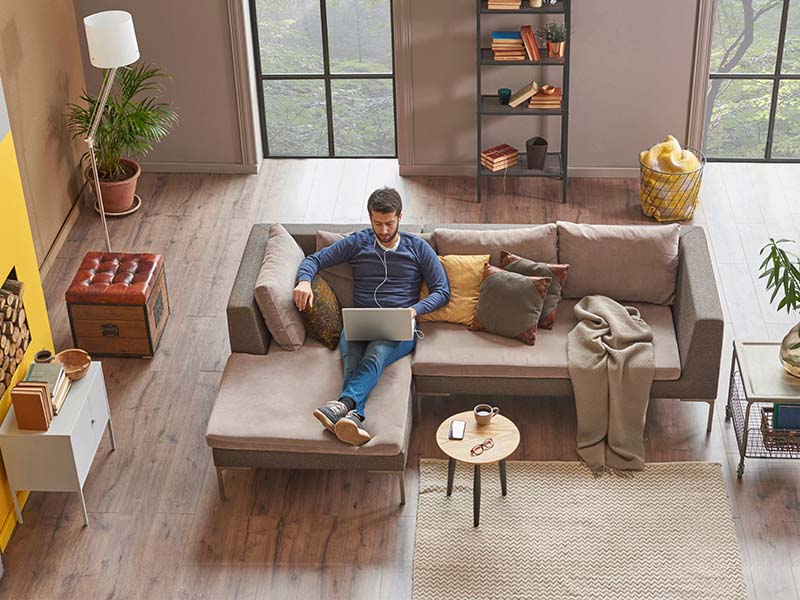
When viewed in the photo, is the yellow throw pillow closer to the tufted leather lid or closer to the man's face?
the man's face

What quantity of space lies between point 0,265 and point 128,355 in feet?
4.79

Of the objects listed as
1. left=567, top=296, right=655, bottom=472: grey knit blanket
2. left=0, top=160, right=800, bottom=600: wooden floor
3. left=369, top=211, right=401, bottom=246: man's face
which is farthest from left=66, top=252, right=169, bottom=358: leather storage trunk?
left=567, top=296, right=655, bottom=472: grey knit blanket

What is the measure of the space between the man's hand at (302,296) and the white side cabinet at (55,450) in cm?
108

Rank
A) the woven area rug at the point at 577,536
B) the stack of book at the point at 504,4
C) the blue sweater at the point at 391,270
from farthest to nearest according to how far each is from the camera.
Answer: the stack of book at the point at 504,4 < the blue sweater at the point at 391,270 < the woven area rug at the point at 577,536

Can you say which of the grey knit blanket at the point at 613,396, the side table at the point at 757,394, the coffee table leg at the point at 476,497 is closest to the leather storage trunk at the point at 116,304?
the coffee table leg at the point at 476,497

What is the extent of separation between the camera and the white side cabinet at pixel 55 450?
504 centimetres

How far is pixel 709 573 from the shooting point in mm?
4922

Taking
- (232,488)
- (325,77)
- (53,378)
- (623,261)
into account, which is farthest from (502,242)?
(325,77)

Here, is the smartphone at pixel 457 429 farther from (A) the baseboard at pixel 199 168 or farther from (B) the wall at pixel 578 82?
(A) the baseboard at pixel 199 168

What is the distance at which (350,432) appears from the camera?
5098 millimetres

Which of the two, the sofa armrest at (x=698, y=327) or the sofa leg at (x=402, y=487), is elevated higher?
the sofa armrest at (x=698, y=327)

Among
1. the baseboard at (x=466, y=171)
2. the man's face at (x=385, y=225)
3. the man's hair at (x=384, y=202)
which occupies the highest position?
the man's hair at (x=384, y=202)

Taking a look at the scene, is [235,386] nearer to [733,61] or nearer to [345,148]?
[345,148]

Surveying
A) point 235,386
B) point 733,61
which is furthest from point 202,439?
point 733,61
